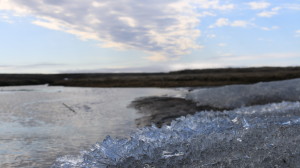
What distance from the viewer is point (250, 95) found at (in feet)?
64.7

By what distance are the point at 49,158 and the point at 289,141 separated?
5.42m

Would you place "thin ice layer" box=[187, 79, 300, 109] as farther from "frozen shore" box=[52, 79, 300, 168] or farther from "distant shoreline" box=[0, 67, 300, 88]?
"distant shoreline" box=[0, 67, 300, 88]

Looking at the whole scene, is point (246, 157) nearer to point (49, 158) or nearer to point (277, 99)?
point (49, 158)

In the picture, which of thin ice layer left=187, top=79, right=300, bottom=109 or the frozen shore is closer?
the frozen shore

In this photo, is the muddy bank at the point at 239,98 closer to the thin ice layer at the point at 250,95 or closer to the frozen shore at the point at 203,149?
the thin ice layer at the point at 250,95

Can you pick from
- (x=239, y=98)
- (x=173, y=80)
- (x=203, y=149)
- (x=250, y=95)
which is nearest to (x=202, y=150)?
(x=203, y=149)

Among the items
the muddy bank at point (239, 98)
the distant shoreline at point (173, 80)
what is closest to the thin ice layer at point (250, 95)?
the muddy bank at point (239, 98)

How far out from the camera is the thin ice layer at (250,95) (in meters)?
18.9

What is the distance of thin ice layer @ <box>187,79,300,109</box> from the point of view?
62.1 feet

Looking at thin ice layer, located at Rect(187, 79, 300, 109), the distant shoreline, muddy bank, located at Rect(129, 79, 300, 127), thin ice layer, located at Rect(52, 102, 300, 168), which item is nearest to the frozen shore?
thin ice layer, located at Rect(52, 102, 300, 168)

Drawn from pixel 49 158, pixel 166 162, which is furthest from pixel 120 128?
pixel 166 162

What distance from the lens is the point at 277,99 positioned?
19.1 metres

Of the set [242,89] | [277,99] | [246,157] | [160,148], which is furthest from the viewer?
[242,89]

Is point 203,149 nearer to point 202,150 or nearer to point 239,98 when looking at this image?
point 202,150
